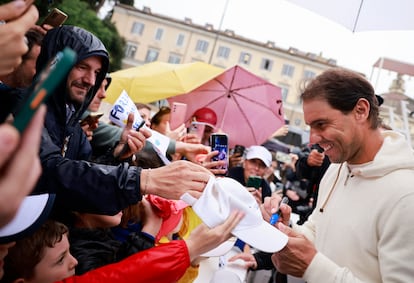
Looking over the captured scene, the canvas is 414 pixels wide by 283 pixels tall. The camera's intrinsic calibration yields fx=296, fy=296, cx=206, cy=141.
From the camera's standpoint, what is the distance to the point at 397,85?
46.1 ft

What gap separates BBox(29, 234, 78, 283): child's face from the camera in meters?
1.34

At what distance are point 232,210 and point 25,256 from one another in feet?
3.09

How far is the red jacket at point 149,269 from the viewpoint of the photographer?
1.28 meters

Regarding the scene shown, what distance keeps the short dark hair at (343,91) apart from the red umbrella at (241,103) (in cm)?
312

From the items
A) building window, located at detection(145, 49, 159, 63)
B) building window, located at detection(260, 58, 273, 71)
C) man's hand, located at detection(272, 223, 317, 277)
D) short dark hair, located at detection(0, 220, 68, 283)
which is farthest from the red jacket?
building window, located at detection(145, 49, 159, 63)

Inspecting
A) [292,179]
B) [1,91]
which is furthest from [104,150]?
[292,179]

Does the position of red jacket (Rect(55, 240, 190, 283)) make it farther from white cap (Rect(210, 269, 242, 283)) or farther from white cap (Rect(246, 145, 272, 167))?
white cap (Rect(246, 145, 272, 167))

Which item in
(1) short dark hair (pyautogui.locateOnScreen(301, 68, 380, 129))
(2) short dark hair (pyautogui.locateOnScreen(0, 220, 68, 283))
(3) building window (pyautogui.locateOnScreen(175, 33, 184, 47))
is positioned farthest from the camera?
(3) building window (pyautogui.locateOnScreen(175, 33, 184, 47))

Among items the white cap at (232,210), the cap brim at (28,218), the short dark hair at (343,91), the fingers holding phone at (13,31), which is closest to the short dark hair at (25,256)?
the cap brim at (28,218)

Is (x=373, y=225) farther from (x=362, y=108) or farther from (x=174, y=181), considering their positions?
(x=174, y=181)

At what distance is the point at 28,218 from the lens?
1.07 m

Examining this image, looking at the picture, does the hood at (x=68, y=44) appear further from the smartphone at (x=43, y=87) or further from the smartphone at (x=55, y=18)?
the smartphone at (x=43, y=87)

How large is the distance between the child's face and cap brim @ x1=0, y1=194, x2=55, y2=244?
357mm

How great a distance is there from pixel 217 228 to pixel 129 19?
46978 mm
